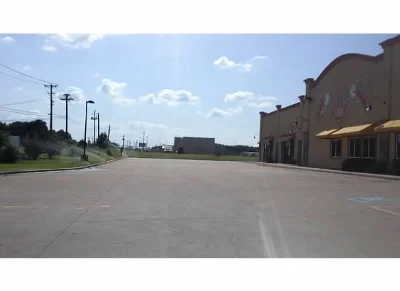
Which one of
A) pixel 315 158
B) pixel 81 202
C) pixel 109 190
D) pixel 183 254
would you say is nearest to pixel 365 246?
pixel 183 254

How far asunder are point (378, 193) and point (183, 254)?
11.7 m

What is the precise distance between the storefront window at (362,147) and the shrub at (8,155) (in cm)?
2993

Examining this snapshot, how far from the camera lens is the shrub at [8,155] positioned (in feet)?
140

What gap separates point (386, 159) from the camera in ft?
98.3

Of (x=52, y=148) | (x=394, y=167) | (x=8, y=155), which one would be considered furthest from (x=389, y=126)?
(x=52, y=148)

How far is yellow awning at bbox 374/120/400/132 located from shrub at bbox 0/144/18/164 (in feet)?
104

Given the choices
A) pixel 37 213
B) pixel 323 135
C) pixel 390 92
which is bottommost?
pixel 37 213

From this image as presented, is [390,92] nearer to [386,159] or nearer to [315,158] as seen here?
[386,159]

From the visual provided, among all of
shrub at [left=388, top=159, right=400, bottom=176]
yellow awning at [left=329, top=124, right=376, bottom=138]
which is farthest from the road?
yellow awning at [left=329, top=124, right=376, bottom=138]

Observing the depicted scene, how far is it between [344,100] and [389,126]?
32.1ft

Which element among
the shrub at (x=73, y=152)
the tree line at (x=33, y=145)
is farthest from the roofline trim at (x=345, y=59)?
the shrub at (x=73, y=152)

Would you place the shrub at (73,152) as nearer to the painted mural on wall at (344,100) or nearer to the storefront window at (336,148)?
the painted mural on wall at (344,100)
